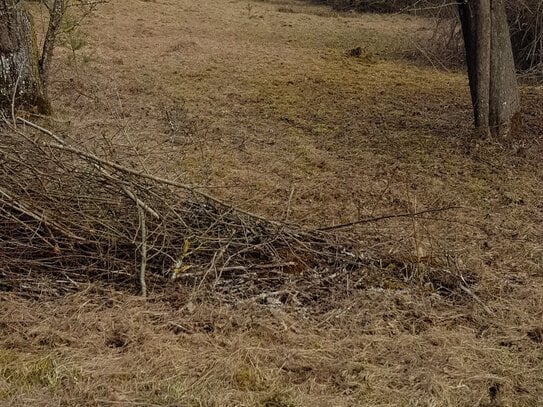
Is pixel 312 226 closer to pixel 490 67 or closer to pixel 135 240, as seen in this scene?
pixel 135 240

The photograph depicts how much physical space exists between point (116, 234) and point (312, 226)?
1679mm

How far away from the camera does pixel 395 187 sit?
6430 mm

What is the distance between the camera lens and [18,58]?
24.0 ft

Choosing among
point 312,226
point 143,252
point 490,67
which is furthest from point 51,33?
point 490,67

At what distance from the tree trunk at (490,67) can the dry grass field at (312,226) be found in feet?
0.84

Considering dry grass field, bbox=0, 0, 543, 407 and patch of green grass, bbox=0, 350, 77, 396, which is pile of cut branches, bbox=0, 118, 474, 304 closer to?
dry grass field, bbox=0, 0, 543, 407

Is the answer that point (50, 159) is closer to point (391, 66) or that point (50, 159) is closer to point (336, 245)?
point (336, 245)

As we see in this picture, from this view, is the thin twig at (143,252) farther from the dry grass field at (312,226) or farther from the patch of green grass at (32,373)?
the patch of green grass at (32,373)

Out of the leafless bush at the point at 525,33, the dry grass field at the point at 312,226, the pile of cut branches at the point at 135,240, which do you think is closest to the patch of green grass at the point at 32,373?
the dry grass field at the point at 312,226

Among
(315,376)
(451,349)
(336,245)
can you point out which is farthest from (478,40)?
(315,376)

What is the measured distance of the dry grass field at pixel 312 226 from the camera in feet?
10.9

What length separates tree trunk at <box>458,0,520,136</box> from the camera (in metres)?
7.33

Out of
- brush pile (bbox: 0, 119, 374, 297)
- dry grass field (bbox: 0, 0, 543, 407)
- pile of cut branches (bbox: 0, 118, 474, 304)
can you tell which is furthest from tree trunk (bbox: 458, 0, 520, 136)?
brush pile (bbox: 0, 119, 374, 297)

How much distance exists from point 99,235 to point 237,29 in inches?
478
